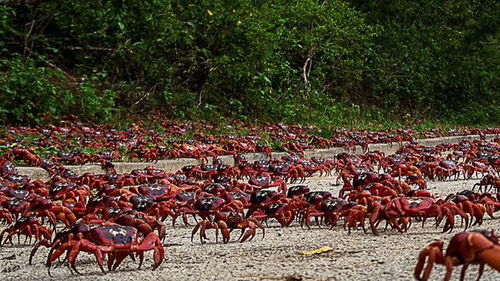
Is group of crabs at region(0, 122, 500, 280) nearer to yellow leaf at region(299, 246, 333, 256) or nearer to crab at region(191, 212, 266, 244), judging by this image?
crab at region(191, 212, 266, 244)

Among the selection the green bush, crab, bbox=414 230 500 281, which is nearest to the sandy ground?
crab, bbox=414 230 500 281

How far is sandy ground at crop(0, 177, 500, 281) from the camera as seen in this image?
323 cm

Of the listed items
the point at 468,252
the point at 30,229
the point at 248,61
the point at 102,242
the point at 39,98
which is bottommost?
the point at 30,229

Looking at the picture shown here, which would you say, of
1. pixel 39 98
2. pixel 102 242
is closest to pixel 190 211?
pixel 102 242

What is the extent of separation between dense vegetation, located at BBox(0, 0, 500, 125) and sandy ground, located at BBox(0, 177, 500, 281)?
6573 millimetres

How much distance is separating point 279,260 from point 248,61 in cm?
1563

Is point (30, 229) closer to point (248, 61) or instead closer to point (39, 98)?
point (39, 98)

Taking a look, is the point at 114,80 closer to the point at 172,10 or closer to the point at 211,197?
the point at 172,10

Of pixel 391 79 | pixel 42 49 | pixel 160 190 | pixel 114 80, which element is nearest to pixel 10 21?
pixel 42 49

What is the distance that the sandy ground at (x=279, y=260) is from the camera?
127 inches

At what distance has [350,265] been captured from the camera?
11.1 feet

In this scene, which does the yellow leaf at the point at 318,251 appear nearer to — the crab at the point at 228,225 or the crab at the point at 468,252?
the crab at the point at 228,225

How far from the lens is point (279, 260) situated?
3.75 m

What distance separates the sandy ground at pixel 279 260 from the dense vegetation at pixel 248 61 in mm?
6573
